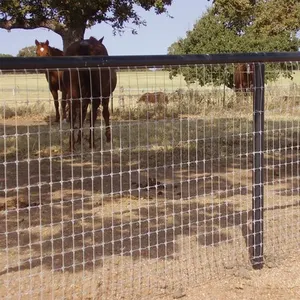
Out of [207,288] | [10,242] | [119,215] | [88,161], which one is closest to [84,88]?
[88,161]

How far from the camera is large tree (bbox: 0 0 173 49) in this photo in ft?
40.5

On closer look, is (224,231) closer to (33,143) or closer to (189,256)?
(189,256)

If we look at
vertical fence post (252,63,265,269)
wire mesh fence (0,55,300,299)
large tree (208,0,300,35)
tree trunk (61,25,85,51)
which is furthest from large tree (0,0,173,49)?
large tree (208,0,300,35)

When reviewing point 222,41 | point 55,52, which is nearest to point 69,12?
point 55,52

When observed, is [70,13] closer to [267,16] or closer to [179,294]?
[179,294]

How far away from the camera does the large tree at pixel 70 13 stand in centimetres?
1236

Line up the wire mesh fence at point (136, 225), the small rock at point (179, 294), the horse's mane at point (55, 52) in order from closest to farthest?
the small rock at point (179, 294)
the wire mesh fence at point (136, 225)
the horse's mane at point (55, 52)

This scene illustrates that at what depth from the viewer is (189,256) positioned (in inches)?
212

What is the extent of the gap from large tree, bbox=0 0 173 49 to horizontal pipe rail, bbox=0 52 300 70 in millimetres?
7351

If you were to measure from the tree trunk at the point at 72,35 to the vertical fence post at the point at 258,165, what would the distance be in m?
9.47

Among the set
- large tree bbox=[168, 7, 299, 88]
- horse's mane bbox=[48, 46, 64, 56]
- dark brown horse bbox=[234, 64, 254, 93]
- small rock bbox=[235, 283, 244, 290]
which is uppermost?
large tree bbox=[168, 7, 299, 88]

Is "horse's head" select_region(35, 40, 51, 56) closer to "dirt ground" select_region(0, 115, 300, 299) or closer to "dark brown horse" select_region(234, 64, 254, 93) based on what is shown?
"dirt ground" select_region(0, 115, 300, 299)

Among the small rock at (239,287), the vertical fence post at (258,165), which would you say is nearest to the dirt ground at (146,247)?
the small rock at (239,287)

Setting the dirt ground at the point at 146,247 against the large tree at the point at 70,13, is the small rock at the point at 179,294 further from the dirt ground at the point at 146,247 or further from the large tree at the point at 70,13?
the large tree at the point at 70,13
